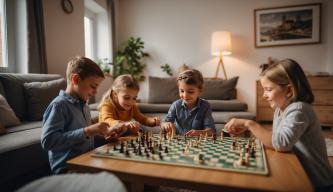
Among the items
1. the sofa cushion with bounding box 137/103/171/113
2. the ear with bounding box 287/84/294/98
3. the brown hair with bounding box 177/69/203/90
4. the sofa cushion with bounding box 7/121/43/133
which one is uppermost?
the brown hair with bounding box 177/69/203/90

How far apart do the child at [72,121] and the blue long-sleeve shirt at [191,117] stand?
74cm

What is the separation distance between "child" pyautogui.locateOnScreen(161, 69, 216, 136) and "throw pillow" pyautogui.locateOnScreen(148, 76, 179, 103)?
7.63 ft

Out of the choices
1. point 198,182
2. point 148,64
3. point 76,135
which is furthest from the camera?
point 148,64

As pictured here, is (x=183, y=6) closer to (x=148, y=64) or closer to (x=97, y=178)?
(x=148, y=64)

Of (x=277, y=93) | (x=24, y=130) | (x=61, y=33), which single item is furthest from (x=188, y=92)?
(x=61, y=33)

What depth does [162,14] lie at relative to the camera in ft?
19.8

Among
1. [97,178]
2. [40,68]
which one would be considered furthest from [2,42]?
[97,178]

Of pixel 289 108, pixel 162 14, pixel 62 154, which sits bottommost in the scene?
pixel 62 154

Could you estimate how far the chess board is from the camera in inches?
36.7

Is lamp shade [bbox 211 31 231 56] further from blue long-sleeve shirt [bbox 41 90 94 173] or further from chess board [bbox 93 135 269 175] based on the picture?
blue long-sleeve shirt [bbox 41 90 94 173]

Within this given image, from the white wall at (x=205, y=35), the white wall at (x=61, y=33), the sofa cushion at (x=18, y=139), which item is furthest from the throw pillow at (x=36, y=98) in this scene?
the white wall at (x=205, y=35)

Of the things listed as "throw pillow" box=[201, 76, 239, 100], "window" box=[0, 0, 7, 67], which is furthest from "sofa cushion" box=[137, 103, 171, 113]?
"window" box=[0, 0, 7, 67]

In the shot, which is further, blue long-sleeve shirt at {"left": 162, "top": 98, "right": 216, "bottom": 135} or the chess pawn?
blue long-sleeve shirt at {"left": 162, "top": 98, "right": 216, "bottom": 135}

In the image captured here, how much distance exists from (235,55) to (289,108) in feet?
15.4
